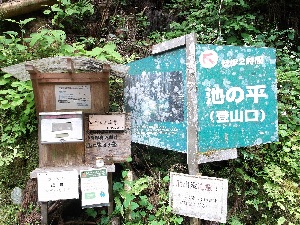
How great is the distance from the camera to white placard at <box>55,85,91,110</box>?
14.7ft

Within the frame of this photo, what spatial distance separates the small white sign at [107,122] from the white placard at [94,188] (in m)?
0.70

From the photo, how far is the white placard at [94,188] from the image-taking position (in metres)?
3.96

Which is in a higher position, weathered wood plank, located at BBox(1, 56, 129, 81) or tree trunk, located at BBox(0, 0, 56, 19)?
tree trunk, located at BBox(0, 0, 56, 19)

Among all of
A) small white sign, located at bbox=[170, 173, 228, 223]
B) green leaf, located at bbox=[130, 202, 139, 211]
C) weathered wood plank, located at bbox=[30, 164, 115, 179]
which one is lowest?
green leaf, located at bbox=[130, 202, 139, 211]

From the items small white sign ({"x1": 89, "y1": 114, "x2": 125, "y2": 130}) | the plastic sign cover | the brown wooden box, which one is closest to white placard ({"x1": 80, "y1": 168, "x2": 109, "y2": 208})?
the brown wooden box

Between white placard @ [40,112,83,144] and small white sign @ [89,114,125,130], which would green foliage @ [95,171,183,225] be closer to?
small white sign @ [89,114,125,130]

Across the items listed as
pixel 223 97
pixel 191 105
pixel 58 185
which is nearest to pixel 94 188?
pixel 58 185

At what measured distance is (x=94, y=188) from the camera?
13.1 feet

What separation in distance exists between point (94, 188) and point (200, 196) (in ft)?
4.44

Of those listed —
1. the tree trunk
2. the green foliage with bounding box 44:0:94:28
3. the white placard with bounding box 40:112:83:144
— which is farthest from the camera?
the tree trunk

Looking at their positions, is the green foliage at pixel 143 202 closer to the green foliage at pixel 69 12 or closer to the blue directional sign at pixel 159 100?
the blue directional sign at pixel 159 100

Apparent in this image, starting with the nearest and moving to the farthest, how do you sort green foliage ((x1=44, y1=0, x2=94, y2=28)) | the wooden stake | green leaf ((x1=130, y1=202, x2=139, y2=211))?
the wooden stake < green leaf ((x1=130, y1=202, x2=139, y2=211)) < green foliage ((x1=44, y1=0, x2=94, y2=28))

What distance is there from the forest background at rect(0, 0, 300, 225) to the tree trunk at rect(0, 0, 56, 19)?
0.17 meters

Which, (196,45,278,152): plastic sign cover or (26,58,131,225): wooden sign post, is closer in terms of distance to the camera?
(196,45,278,152): plastic sign cover
